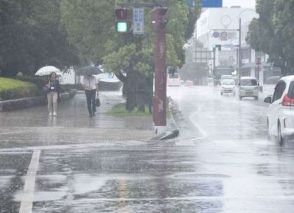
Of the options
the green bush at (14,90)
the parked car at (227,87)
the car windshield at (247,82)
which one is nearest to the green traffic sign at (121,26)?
the green bush at (14,90)

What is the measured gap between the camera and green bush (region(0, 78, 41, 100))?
3294 centimetres

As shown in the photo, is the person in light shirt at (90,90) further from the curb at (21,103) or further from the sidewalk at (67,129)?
the curb at (21,103)

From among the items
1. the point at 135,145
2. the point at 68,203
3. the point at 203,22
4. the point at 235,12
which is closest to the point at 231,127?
the point at 135,145

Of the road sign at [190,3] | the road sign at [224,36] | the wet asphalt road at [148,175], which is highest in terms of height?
the road sign at [224,36]

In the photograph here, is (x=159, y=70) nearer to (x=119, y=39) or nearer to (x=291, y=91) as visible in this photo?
(x=291, y=91)

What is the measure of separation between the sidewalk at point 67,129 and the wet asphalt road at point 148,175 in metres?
0.16

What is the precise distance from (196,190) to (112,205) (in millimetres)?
1699

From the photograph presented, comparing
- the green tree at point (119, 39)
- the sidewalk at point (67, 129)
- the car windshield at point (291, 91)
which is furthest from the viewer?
the green tree at point (119, 39)

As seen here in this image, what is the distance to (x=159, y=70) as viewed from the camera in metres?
22.5

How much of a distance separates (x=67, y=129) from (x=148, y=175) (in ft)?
36.0

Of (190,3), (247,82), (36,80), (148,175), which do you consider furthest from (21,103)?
(247,82)

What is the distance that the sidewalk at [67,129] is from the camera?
778 inches

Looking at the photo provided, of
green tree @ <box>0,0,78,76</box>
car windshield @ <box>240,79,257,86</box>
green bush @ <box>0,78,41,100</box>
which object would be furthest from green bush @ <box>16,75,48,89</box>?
car windshield @ <box>240,79,257,86</box>

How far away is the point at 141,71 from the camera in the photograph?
100 feet
